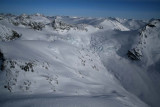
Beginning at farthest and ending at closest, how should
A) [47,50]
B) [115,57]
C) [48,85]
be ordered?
[115,57] < [47,50] < [48,85]

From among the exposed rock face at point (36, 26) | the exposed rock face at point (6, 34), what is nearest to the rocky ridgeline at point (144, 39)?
the exposed rock face at point (6, 34)

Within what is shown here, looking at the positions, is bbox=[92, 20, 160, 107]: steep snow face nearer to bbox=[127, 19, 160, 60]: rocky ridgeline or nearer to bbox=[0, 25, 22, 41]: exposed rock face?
bbox=[127, 19, 160, 60]: rocky ridgeline

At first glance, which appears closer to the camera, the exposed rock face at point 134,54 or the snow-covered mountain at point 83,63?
the snow-covered mountain at point 83,63

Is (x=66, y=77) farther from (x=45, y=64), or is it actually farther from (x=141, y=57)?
(x=141, y=57)

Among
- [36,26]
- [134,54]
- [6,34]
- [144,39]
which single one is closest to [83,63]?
[134,54]

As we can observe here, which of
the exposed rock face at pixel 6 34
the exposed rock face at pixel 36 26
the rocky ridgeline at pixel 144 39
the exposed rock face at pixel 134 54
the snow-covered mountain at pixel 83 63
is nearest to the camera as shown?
the snow-covered mountain at pixel 83 63

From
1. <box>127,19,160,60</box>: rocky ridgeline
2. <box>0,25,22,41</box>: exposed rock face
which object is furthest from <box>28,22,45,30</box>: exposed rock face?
<box>127,19,160,60</box>: rocky ridgeline

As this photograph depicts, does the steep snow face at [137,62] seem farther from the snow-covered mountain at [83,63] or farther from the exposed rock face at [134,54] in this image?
the exposed rock face at [134,54]

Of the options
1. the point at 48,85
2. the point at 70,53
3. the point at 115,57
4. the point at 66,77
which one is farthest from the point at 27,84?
the point at 115,57
